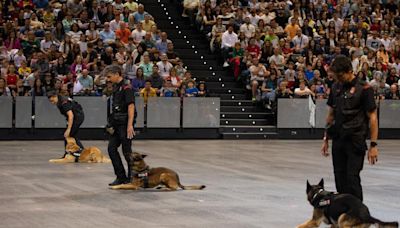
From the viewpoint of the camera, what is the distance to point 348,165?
27.9 feet

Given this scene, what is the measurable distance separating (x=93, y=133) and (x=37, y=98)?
74.1 inches

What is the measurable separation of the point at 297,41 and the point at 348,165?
64.3ft

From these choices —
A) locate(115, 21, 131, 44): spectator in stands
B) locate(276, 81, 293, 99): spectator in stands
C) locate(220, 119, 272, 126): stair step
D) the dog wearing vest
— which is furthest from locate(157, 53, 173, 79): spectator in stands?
the dog wearing vest

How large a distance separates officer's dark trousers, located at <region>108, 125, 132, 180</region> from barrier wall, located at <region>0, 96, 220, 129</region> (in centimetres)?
1014

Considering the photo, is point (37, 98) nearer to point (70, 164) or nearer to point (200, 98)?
point (200, 98)

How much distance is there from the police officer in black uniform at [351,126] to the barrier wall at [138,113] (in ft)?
47.9

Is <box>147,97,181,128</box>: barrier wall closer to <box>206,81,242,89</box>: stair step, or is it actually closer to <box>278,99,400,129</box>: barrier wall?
<box>206,81,242,89</box>: stair step

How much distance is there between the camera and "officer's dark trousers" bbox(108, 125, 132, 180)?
12.3m

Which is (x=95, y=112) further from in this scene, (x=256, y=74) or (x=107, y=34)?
(x=256, y=74)

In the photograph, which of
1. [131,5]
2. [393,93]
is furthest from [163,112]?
[393,93]

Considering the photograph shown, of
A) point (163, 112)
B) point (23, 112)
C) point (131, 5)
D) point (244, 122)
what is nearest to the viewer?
point (23, 112)

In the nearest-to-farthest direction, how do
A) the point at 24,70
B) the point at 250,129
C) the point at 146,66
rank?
the point at 24,70, the point at 146,66, the point at 250,129

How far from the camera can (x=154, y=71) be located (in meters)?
23.8

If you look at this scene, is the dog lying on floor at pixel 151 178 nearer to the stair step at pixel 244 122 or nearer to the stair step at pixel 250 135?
the stair step at pixel 250 135
